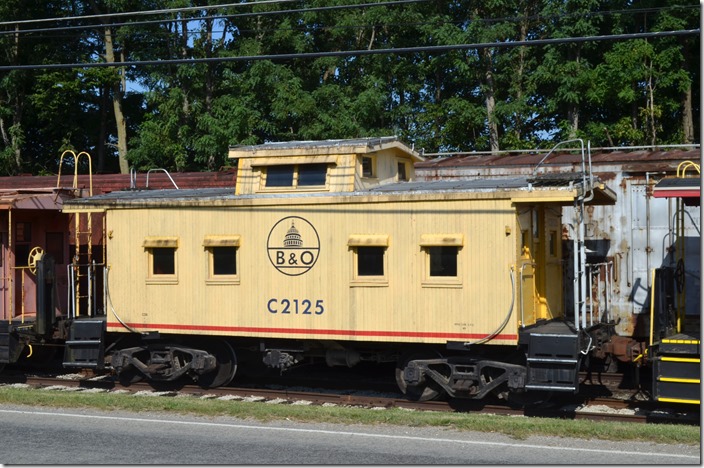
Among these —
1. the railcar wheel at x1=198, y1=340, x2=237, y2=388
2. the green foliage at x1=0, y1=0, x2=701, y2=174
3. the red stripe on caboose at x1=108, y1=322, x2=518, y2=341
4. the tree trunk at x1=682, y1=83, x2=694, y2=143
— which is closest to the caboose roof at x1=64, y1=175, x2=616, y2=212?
the red stripe on caboose at x1=108, y1=322, x2=518, y2=341

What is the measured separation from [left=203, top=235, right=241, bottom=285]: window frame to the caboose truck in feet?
0.11

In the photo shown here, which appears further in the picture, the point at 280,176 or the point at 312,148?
the point at 280,176

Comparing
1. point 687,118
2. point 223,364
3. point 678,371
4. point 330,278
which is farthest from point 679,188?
point 687,118

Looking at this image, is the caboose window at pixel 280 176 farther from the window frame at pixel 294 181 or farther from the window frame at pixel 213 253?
the window frame at pixel 213 253

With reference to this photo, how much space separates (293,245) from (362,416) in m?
3.38

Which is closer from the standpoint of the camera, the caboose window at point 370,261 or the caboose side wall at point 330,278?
the caboose side wall at point 330,278

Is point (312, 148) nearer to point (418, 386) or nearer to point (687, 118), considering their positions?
point (418, 386)

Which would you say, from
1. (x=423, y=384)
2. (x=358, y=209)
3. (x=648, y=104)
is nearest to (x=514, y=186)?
(x=358, y=209)

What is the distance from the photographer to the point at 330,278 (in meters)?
15.4

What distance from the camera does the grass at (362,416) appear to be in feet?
40.7

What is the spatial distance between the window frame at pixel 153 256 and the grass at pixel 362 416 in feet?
6.86

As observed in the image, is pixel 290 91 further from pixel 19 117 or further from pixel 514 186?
pixel 514 186

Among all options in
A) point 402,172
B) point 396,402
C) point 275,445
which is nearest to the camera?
point 275,445

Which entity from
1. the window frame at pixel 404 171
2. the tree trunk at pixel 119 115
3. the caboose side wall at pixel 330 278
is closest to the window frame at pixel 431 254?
the caboose side wall at pixel 330 278
